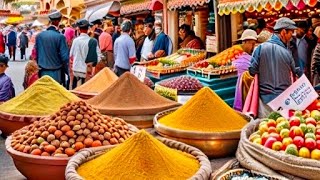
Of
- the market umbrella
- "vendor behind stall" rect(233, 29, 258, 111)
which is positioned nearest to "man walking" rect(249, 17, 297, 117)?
"vendor behind stall" rect(233, 29, 258, 111)

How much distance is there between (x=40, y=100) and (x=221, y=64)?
3.68 m

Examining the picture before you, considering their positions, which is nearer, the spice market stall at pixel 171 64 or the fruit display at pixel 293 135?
the fruit display at pixel 293 135

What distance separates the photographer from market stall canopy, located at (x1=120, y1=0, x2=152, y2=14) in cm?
1208

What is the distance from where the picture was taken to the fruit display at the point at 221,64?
24.2 ft

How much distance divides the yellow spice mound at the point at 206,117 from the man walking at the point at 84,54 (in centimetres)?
548

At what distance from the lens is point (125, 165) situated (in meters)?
2.67

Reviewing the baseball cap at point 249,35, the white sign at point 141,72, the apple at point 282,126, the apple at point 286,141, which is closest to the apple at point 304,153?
the apple at point 286,141

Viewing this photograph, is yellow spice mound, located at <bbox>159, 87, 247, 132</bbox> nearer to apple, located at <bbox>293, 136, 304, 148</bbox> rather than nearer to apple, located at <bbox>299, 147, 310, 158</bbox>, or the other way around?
apple, located at <bbox>293, 136, 304, 148</bbox>

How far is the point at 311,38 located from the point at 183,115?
556 centimetres

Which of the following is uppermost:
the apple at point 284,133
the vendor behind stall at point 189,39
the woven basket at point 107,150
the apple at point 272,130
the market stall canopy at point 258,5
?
the market stall canopy at point 258,5

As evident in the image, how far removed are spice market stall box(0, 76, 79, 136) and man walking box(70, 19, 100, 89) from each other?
13.9 ft

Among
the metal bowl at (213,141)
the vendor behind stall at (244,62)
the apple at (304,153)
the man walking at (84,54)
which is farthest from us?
the man walking at (84,54)

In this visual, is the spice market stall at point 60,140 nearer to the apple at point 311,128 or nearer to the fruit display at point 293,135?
the fruit display at point 293,135

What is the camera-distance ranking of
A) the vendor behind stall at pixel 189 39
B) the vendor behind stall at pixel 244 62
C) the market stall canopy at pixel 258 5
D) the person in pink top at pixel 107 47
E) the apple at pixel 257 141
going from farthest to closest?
the person in pink top at pixel 107 47, the vendor behind stall at pixel 189 39, the vendor behind stall at pixel 244 62, the market stall canopy at pixel 258 5, the apple at pixel 257 141
